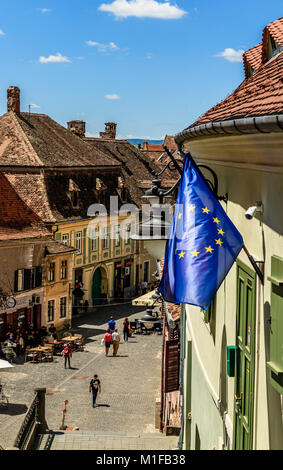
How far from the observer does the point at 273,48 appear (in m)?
9.22

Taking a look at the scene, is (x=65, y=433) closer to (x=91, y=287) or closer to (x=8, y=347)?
(x=8, y=347)

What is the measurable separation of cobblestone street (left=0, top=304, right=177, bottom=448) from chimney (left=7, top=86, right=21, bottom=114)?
50.0ft

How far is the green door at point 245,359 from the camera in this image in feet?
19.5

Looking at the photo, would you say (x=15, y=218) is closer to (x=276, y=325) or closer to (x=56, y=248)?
(x=56, y=248)

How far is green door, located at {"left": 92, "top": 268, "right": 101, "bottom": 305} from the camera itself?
143 ft

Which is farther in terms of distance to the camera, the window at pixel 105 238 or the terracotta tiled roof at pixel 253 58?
the window at pixel 105 238

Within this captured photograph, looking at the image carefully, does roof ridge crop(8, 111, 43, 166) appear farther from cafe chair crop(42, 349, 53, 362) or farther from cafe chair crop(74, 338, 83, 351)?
cafe chair crop(42, 349, 53, 362)

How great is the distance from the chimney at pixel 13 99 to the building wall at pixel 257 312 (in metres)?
35.4

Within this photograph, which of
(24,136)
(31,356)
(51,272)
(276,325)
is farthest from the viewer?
(24,136)

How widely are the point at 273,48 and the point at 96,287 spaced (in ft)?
117

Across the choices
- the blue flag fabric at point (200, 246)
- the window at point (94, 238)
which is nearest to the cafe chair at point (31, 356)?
the window at point (94, 238)

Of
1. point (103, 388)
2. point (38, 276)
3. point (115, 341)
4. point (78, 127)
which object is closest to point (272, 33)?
point (103, 388)

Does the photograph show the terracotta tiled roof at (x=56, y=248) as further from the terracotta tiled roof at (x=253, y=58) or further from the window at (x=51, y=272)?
the terracotta tiled roof at (x=253, y=58)

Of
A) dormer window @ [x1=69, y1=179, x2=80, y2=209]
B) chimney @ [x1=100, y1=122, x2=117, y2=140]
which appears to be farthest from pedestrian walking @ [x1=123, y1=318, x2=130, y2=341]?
chimney @ [x1=100, y1=122, x2=117, y2=140]
